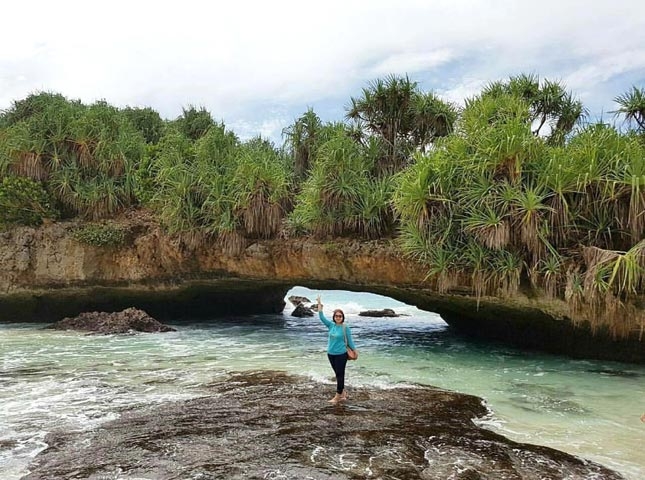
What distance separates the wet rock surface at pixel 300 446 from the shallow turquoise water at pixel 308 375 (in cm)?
40

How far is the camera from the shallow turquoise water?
6285 mm

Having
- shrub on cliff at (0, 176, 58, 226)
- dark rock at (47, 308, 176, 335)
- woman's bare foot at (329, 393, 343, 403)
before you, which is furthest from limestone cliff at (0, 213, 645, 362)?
woman's bare foot at (329, 393, 343, 403)

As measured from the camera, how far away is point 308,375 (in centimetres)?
954

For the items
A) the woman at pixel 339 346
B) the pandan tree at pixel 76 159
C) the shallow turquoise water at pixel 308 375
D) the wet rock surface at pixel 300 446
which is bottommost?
the shallow turquoise water at pixel 308 375

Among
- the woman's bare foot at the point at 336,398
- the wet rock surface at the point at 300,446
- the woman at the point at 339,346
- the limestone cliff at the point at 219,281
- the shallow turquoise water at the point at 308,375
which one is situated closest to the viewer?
the wet rock surface at the point at 300,446

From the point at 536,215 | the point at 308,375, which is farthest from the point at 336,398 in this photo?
the point at 536,215

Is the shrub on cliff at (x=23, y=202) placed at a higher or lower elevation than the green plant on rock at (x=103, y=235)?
higher

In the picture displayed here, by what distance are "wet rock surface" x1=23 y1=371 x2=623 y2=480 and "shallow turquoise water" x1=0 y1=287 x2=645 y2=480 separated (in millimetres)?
404

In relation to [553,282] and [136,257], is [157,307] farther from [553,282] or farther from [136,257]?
[553,282]

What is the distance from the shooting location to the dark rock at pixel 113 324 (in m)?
15.9

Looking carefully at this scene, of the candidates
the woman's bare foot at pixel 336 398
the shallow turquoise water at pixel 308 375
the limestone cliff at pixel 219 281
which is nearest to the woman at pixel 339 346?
the woman's bare foot at pixel 336 398

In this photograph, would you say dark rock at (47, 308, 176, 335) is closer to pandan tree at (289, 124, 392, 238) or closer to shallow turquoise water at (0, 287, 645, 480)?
shallow turquoise water at (0, 287, 645, 480)

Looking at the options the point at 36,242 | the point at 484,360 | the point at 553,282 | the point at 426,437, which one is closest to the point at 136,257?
the point at 36,242

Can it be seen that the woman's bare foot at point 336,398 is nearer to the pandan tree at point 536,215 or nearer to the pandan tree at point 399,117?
the pandan tree at point 536,215
